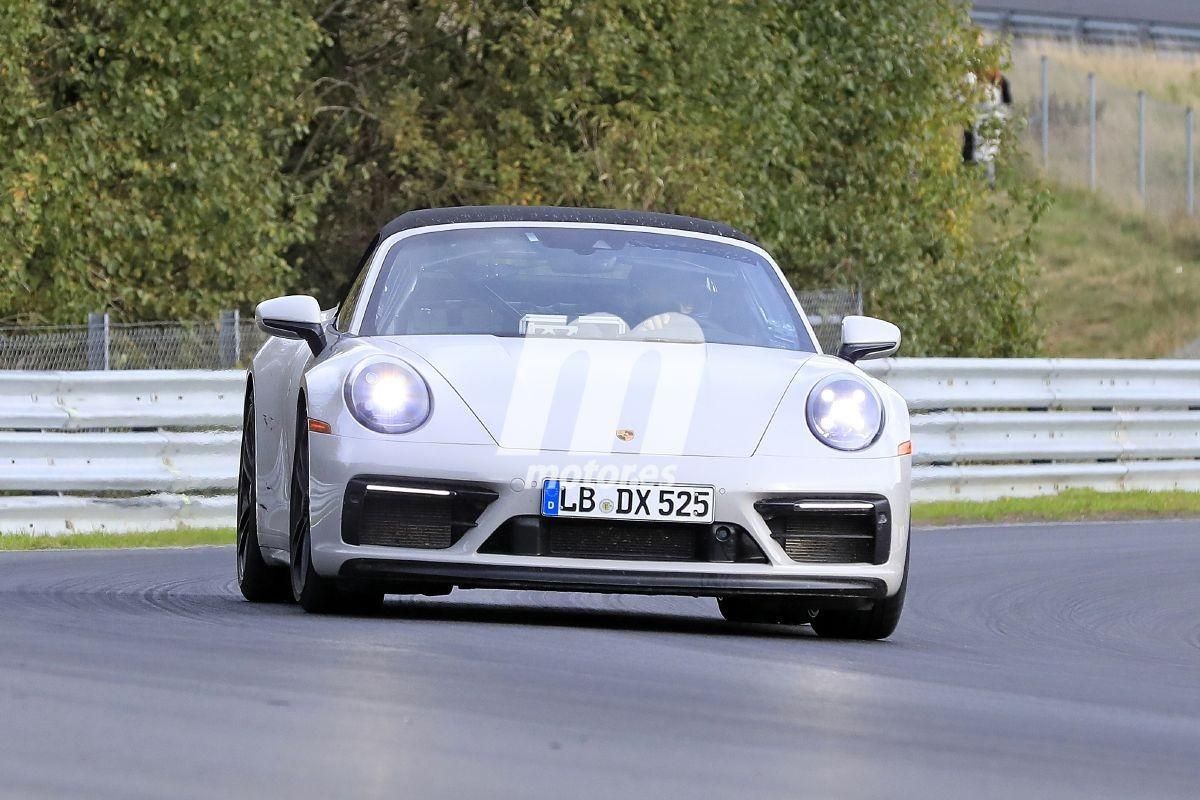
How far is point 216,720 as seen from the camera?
4.75 metres

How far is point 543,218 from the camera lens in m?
8.14

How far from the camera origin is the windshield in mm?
7535

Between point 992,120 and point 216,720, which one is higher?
point 992,120

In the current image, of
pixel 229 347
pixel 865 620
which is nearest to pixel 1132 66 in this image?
pixel 229 347

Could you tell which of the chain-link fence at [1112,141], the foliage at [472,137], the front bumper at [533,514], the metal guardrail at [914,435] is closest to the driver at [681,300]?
the front bumper at [533,514]

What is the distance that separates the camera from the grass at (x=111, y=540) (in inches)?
487

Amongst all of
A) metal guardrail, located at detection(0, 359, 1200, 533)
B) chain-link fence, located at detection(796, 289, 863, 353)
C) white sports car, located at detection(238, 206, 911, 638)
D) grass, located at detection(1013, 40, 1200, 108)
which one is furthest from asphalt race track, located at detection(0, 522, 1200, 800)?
grass, located at detection(1013, 40, 1200, 108)

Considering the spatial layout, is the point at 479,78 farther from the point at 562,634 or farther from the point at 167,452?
the point at 562,634

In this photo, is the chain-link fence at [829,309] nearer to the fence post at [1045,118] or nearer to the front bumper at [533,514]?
the front bumper at [533,514]

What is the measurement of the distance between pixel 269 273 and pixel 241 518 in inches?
513

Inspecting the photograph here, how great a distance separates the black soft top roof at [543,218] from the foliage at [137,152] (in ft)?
38.3

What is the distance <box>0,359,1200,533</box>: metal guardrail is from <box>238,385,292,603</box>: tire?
448 cm

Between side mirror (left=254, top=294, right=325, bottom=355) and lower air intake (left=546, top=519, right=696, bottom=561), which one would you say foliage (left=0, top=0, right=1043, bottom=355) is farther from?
lower air intake (left=546, top=519, right=696, bottom=561)

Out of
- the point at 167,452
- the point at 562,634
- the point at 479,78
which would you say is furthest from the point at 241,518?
the point at 479,78
